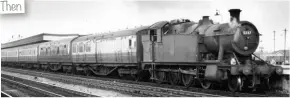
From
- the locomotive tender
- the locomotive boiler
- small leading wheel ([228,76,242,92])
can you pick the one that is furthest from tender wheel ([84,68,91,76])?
small leading wheel ([228,76,242,92])

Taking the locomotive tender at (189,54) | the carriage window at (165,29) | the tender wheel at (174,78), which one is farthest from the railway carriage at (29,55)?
the tender wheel at (174,78)

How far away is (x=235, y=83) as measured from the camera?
12.4 meters

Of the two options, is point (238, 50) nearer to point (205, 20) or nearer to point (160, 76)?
point (205, 20)

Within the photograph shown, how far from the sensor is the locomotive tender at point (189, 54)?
482 inches

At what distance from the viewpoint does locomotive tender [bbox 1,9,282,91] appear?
1225 cm

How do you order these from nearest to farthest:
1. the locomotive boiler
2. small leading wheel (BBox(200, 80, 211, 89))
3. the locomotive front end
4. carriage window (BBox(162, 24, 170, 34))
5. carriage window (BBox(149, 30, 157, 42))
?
the locomotive front end → the locomotive boiler → small leading wheel (BBox(200, 80, 211, 89)) → carriage window (BBox(162, 24, 170, 34)) → carriage window (BBox(149, 30, 157, 42))

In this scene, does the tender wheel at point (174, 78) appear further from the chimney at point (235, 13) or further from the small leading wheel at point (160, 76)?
the chimney at point (235, 13)

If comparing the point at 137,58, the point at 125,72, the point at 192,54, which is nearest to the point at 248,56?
the point at 192,54

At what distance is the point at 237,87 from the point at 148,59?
5.60 metres

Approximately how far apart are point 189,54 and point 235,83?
2.24m

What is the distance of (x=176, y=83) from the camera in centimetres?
1541

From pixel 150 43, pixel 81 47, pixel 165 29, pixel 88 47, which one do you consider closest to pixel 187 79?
pixel 165 29

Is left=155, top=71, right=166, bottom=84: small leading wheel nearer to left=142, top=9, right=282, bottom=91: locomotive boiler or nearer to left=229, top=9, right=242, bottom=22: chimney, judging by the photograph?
left=142, top=9, right=282, bottom=91: locomotive boiler

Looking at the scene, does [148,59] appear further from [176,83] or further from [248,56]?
[248,56]
